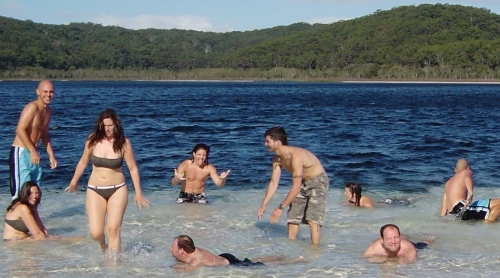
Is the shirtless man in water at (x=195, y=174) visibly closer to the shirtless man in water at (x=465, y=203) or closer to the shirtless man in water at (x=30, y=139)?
the shirtless man in water at (x=30, y=139)

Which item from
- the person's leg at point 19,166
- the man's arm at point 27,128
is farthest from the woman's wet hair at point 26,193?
the man's arm at point 27,128

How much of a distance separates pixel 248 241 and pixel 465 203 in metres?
4.03

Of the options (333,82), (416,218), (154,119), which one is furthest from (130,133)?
(333,82)

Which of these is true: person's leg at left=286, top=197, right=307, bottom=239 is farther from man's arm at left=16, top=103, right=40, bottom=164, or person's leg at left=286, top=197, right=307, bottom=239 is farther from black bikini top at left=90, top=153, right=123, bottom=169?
man's arm at left=16, top=103, right=40, bottom=164

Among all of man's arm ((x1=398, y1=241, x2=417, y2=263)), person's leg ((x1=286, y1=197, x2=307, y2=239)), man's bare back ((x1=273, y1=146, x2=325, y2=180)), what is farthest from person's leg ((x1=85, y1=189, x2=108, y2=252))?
man's arm ((x1=398, y1=241, x2=417, y2=263))

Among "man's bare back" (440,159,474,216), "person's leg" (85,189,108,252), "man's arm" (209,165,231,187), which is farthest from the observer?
"man's bare back" (440,159,474,216)

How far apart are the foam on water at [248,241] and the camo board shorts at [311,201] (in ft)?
1.63

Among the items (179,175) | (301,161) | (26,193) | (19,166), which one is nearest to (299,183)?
(301,161)

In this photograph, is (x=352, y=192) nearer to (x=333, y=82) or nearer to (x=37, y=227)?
(x=37, y=227)

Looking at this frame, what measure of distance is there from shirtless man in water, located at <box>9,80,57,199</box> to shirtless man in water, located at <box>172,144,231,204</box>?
257cm

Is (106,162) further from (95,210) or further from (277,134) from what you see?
(277,134)

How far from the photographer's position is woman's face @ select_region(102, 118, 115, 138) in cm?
783

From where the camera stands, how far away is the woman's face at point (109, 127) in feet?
25.7

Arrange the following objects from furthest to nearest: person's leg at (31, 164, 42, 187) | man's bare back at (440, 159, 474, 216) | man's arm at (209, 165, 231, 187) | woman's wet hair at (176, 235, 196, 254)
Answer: man's bare back at (440, 159, 474, 216) < man's arm at (209, 165, 231, 187) < person's leg at (31, 164, 42, 187) < woman's wet hair at (176, 235, 196, 254)
